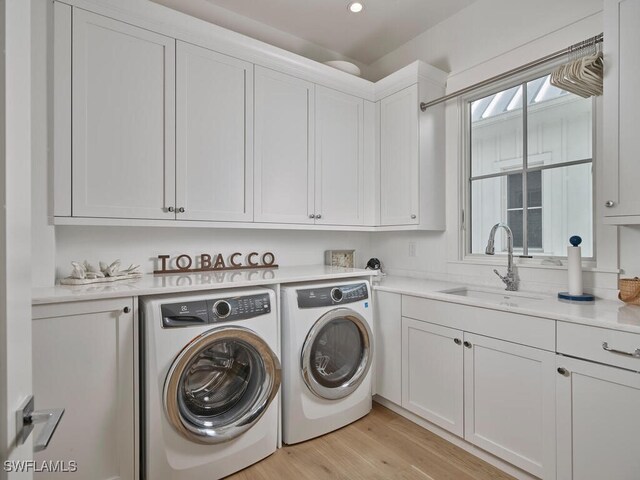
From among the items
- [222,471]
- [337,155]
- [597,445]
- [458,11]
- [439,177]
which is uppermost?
[458,11]

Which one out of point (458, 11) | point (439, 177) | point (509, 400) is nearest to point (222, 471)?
point (509, 400)

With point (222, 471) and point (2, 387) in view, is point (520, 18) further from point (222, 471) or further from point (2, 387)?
point (222, 471)

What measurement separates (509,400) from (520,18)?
2.28 meters

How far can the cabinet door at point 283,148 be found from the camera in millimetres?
2311

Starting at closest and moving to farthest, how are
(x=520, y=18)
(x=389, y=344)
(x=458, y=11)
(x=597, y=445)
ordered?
(x=597, y=445), (x=520, y=18), (x=389, y=344), (x=458, y=11)

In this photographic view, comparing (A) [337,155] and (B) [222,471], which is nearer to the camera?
(B) [222,471]

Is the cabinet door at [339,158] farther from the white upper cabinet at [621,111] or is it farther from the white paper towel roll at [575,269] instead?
the white upper cabinet at [621,111]

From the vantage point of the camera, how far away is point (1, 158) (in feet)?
1.70

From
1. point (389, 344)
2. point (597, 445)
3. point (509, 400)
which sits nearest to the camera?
point (597, 445)

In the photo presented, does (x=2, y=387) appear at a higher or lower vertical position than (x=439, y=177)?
lower

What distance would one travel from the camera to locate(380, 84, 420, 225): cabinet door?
2.59 metres

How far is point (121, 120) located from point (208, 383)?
146cm

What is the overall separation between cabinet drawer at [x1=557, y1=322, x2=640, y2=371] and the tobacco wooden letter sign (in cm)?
188

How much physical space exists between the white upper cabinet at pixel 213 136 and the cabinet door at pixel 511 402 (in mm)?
1596
